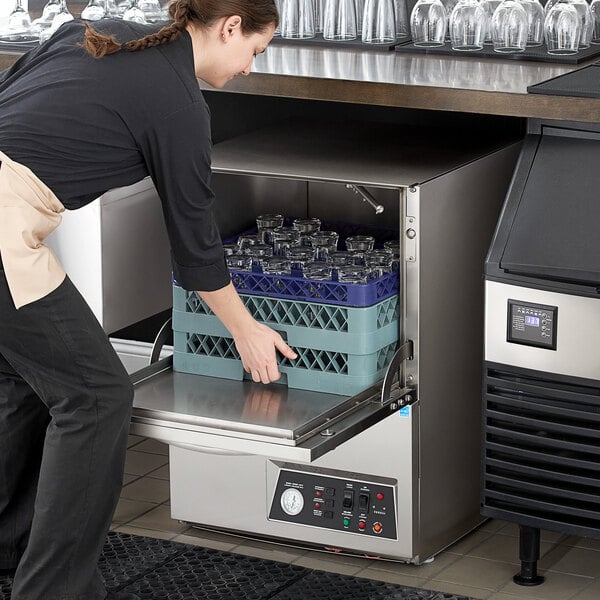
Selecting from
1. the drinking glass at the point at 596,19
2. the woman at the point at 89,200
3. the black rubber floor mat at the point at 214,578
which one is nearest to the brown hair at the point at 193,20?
the woman at the point at 89,200

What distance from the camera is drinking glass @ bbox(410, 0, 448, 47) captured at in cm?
347

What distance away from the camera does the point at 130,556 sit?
3.32m

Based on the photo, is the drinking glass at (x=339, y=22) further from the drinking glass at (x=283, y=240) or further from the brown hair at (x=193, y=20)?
the brown hair at (x=193, y=20)

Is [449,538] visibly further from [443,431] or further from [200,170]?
[200,170]

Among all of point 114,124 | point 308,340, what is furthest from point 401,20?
point 114,124

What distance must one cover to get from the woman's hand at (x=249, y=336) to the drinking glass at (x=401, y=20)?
119cm

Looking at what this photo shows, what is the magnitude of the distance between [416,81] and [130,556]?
1.35 m

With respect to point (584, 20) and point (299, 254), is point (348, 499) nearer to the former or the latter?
point (299, 254)

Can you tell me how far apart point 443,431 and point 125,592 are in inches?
33.1

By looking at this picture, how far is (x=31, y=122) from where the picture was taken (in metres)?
2.53

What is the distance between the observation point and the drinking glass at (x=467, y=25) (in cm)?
339

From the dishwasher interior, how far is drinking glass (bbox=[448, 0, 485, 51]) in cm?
23

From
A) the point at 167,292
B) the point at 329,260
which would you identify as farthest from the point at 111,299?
the point at 329,260

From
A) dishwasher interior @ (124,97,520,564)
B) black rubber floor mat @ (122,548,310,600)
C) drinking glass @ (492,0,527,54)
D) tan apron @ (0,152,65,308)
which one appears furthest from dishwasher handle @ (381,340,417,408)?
drinking glass @ (492,0,527,54)
